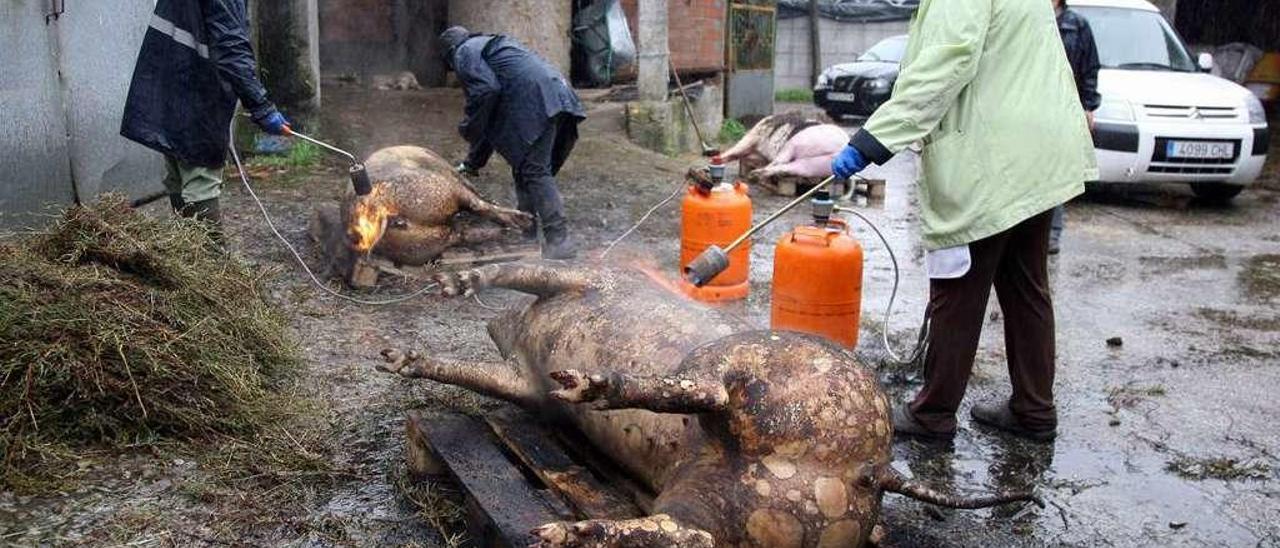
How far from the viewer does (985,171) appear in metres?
3.59

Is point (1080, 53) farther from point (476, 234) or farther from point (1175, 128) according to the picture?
point (476, 234)

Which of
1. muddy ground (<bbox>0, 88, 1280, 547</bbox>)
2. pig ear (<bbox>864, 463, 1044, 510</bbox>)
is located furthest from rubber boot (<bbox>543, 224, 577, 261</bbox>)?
pig ear (<bbox>864, 463, 1044, 510</bbox>)

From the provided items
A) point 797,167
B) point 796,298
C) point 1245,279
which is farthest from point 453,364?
point 797,167

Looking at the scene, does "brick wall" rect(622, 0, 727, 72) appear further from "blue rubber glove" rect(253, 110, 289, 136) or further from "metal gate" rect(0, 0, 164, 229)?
"blue rubber glove" rect(253, 110, 289, 136)

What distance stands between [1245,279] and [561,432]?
5.56 metres

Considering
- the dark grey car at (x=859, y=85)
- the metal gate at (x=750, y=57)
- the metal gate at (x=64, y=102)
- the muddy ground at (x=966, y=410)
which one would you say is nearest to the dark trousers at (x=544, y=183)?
the muddy ground at (x=966, y=410)

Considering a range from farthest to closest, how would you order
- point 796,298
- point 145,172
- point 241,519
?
point 145,172 < point 796,298 < point 241,519

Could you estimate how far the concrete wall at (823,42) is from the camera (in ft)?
76.1

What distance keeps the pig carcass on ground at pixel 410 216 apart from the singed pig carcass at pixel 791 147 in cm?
383

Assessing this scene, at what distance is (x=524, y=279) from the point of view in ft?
11.5

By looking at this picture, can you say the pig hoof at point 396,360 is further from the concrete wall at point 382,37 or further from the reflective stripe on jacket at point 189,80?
the concrete wall at point 382,37

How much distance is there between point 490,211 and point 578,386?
3972mm

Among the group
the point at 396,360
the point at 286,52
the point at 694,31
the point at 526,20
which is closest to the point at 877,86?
the point at 694,31

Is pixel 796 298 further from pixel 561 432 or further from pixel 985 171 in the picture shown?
pixel 561 432
